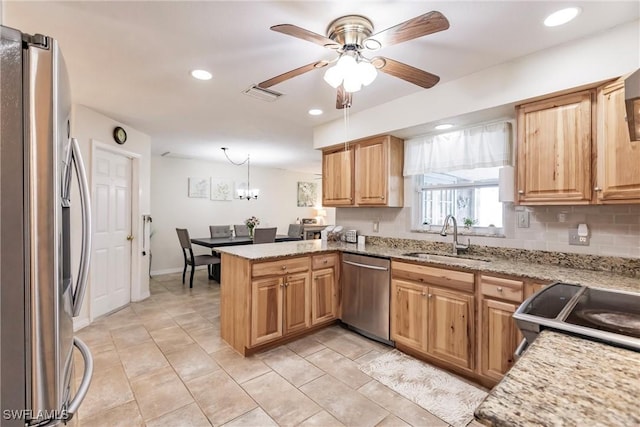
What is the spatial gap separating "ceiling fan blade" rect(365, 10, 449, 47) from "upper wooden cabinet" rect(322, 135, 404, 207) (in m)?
1.69

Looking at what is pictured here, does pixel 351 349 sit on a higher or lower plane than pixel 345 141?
lower

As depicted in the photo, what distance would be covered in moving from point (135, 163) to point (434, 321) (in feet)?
14.1

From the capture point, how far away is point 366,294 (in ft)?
9.75

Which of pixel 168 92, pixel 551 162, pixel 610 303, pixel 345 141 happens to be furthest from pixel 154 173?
pixel 610 303

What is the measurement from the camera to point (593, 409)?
629 millimetres

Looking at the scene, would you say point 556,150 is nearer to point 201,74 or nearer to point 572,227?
point 572,227

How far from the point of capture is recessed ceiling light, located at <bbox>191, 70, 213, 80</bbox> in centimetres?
246

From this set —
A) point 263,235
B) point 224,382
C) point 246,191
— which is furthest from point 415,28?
point 246,191

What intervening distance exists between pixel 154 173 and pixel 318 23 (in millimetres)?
5270

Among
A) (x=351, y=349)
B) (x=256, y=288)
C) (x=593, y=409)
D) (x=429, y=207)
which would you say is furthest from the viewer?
(x=429, y=207)

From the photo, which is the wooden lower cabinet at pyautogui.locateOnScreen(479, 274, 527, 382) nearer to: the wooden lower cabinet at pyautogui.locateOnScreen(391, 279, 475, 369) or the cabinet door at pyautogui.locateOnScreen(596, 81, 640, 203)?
the wooden lower cabinet at pyautogui.locateOnScreen(391, 279, 475, 369)

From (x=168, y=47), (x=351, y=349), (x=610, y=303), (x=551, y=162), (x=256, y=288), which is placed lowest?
(x=351, y=349)

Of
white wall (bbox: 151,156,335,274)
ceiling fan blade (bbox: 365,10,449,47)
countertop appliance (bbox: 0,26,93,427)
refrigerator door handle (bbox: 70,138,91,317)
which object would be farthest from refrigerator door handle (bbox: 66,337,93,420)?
white wall (bbox: 151,156,335,274)

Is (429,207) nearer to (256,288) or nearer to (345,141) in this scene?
(345,141)
